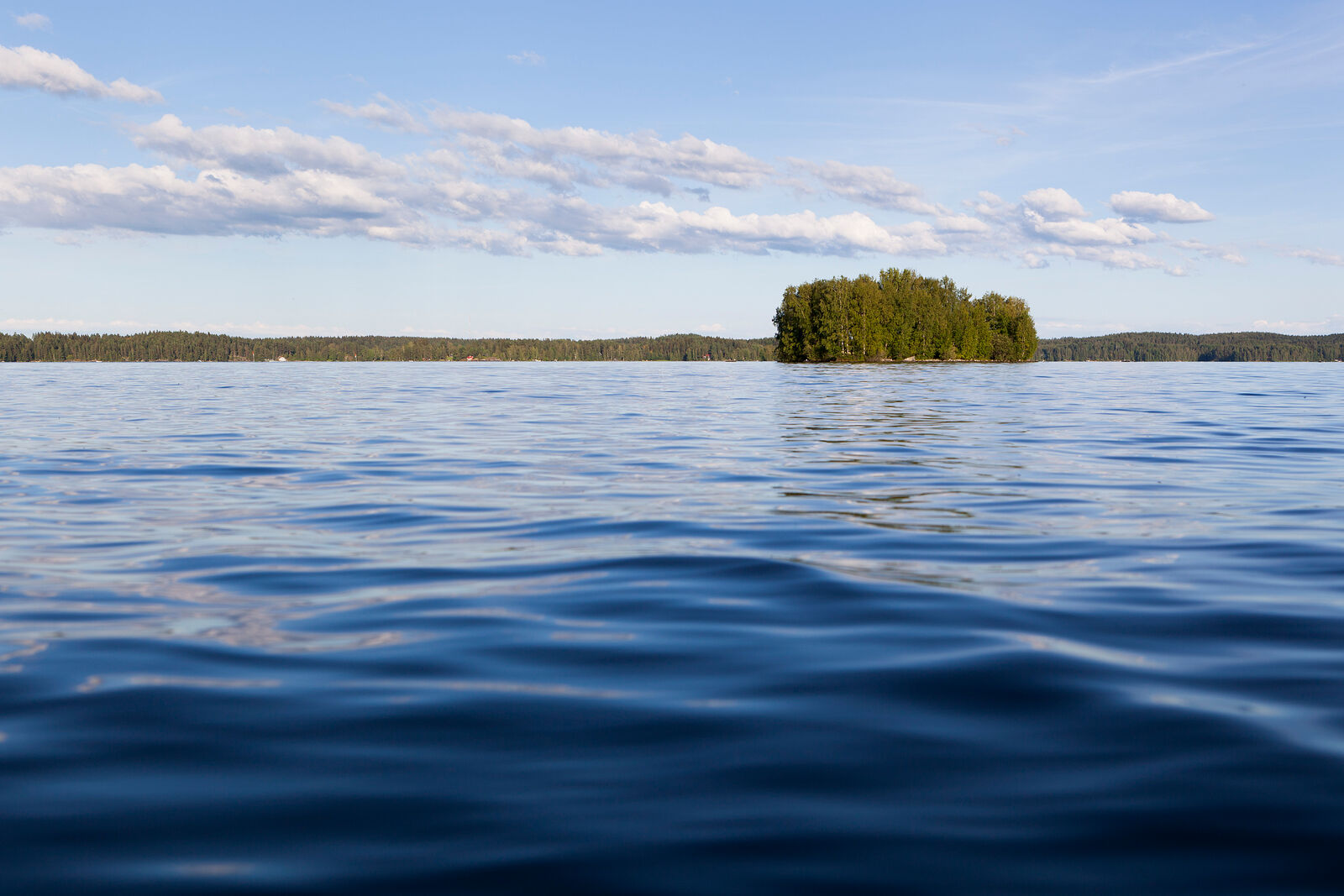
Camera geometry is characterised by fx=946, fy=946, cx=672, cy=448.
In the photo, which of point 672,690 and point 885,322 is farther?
point 885,322

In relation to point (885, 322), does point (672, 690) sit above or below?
below

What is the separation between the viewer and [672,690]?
5133 millimetres

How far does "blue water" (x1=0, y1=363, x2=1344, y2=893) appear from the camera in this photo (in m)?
3.39

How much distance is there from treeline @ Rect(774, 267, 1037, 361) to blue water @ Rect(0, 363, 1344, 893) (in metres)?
111

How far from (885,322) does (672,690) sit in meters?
127

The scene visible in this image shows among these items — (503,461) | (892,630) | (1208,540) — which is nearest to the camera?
(892,630)

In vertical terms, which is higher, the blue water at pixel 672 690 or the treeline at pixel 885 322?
the treeline at pixel 885 322

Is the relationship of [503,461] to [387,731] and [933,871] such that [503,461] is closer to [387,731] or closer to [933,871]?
[387,731]

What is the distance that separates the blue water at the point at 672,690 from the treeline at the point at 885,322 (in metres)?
111

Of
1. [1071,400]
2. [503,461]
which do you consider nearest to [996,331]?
[1071,400]

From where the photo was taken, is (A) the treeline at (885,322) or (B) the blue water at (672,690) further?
(A) the treeline at (885,322)

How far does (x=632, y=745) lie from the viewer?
4328mm

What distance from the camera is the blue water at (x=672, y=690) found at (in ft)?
11.1

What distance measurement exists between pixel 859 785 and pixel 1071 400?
39.1m
